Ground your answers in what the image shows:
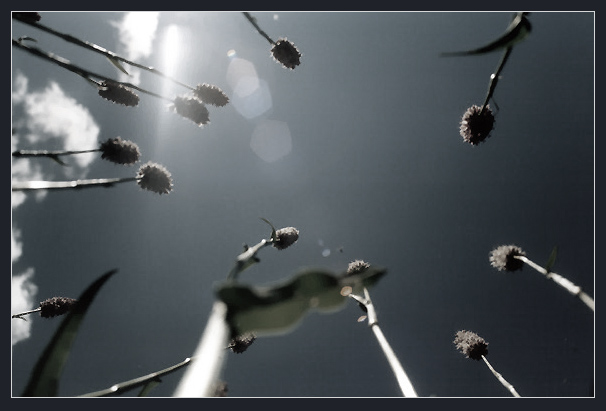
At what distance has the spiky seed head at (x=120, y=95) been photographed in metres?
2.05

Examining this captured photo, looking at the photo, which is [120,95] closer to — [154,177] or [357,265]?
[154,177]

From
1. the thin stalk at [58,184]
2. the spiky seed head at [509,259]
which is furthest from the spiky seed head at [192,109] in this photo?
the spiky seed head at [509,259]

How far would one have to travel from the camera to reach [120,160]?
1.92m

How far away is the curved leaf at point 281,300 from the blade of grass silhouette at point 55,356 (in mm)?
249

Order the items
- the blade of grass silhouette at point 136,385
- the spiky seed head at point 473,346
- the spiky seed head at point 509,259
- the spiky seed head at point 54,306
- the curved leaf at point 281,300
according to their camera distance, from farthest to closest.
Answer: the spiky seed head at point 473,346 → the spiky seed head at point 54,306 → the spiky seed head at point 509,259 → the blade of grass silhouette at point 136,385 → the curved leaf at point 281,300

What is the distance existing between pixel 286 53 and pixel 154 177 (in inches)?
49.5

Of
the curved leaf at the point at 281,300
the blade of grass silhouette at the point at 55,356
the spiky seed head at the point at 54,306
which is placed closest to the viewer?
the curved leaf at the point at 281,300

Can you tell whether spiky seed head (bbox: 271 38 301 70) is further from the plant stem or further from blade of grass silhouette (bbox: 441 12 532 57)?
the plant stem

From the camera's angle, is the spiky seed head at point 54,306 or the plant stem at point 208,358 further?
the spiky seed head at point 54,306

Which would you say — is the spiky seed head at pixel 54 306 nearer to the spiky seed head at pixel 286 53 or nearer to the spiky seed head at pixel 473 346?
the spiky seed head at pixel 286 53

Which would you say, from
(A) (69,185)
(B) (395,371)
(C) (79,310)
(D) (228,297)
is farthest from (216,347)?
(A) (69,185)

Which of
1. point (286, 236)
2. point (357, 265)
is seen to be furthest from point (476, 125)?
point (286, 236)

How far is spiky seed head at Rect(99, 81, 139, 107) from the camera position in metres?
2.05

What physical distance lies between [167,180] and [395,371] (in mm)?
1669
